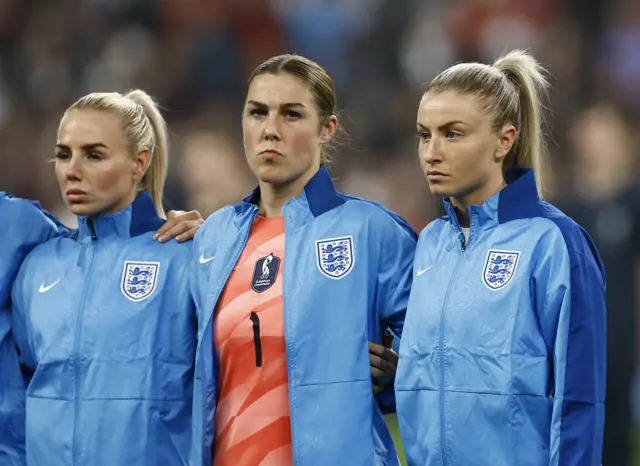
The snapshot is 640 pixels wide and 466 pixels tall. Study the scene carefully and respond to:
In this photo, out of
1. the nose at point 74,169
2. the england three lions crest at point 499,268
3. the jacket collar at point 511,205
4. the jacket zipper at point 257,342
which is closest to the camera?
the england three lions crest at point 499,268

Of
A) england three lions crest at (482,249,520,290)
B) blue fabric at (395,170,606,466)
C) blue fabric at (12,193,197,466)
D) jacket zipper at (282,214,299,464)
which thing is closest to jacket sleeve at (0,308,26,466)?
blue fabric at (12,193,197,466)

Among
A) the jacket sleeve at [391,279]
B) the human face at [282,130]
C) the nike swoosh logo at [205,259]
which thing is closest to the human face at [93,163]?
the nike swoosh logo at [205,259]

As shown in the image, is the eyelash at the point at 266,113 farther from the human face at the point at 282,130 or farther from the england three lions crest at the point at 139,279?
the england three lions crest at the point at 139,279

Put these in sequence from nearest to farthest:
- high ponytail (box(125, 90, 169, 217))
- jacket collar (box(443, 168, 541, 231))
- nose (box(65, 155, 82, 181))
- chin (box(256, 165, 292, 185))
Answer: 1. jacket collar (box(443, 168, 541, 231))
2. chin (box(256, 165, 292, 185))
3. nose (box(65, 155, 82, 181))
4. high ponytail (box(125, 90, 169, 217))

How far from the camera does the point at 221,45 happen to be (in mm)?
10719

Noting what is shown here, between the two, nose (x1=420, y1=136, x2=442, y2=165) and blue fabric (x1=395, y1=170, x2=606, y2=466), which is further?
nose (x1=420, y1=136, x2=442, y2=165)

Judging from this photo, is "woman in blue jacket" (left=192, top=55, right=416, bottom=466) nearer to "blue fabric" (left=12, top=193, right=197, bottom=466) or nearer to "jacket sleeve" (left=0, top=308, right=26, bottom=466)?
"blue fabric" (left=12, top=193, right=197, bottom=466)

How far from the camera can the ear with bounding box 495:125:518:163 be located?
3.99 metres

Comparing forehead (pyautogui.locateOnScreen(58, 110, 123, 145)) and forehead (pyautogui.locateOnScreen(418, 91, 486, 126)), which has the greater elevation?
forehead (pyautogui.locateOnScreen(58, 110, 123, 145))

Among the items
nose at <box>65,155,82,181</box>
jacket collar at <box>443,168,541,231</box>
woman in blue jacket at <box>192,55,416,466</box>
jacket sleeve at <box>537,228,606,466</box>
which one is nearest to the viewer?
jacket sleeve at <box>537,228,606,466</box>

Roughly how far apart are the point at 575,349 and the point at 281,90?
134 centimetres

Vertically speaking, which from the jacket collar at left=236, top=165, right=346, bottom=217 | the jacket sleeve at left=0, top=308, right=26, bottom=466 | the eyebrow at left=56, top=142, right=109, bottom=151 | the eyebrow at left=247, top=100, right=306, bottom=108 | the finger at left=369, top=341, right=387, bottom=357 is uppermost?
the eyebrow at left=247, top=100, right=306, bottom=108

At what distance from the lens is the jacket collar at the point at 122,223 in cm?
450

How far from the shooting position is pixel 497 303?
3754 mm
